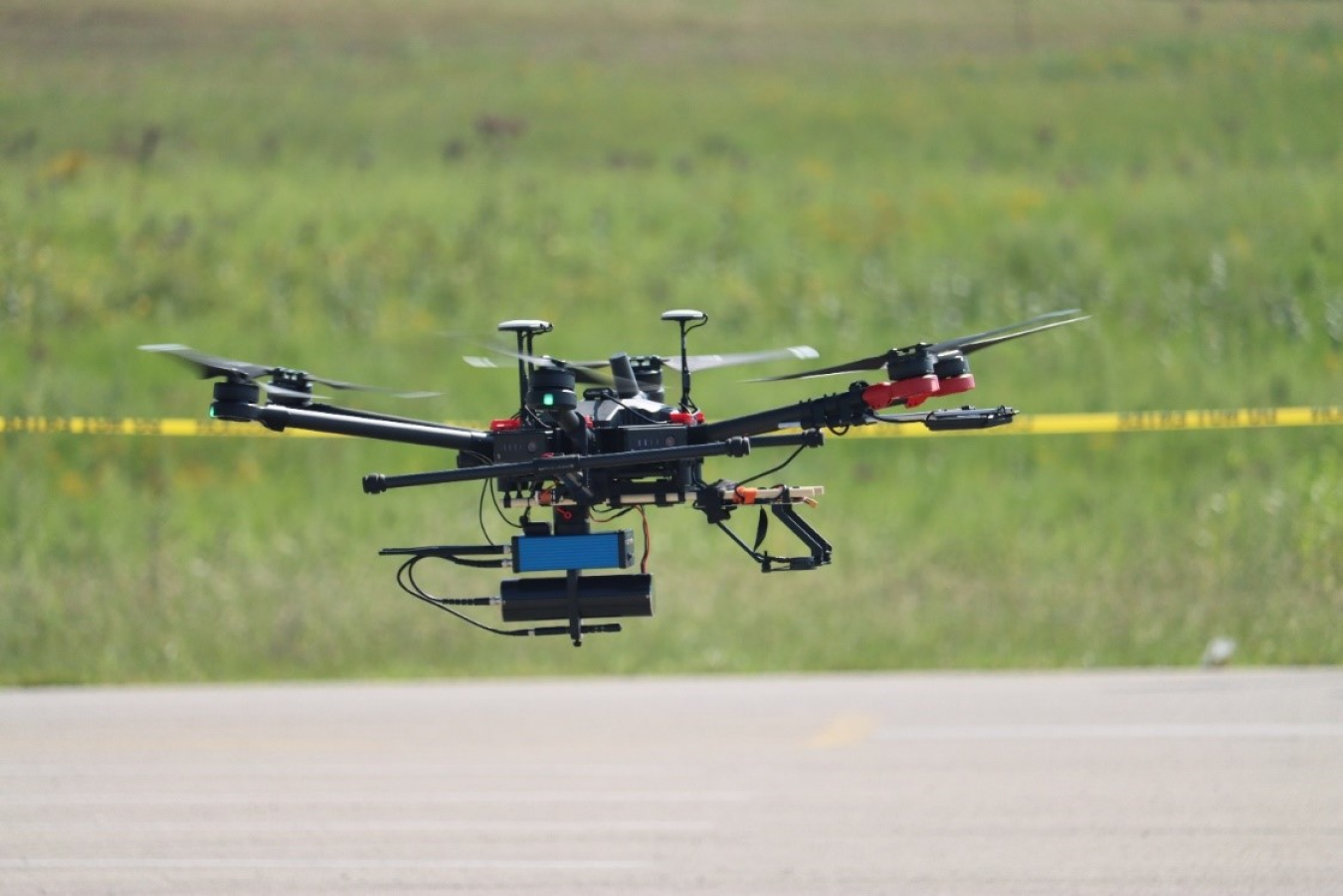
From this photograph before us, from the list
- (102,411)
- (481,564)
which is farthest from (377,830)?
(102,411)

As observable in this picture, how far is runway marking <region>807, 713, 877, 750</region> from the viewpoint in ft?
79.8

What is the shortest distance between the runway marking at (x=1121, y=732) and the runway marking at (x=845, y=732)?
0.30 meters

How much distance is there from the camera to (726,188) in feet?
156

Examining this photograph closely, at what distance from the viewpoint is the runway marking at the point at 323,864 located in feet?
58.2

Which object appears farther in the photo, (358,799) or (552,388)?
(358,799)

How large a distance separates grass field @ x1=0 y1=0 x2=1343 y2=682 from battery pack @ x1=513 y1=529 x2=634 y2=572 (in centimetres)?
2257

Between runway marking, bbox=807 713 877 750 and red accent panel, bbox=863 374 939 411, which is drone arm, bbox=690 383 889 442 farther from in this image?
runway marking, bbox=807 713 877 750

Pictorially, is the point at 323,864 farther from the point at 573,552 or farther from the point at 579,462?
the point at 579,462

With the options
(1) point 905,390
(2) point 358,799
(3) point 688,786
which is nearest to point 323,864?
(2) point 358,799

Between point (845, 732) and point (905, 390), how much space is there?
16697 mm

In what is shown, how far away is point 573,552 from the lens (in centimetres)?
941

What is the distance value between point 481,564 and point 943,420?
2798mm

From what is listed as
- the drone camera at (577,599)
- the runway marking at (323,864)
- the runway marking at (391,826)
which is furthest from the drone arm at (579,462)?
the runway marking at (391,826)

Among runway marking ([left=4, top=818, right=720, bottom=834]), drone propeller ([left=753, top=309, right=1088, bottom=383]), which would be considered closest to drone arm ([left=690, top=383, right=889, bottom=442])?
drone propeller ([left=753, top=309, right=1088, bottom=383])
